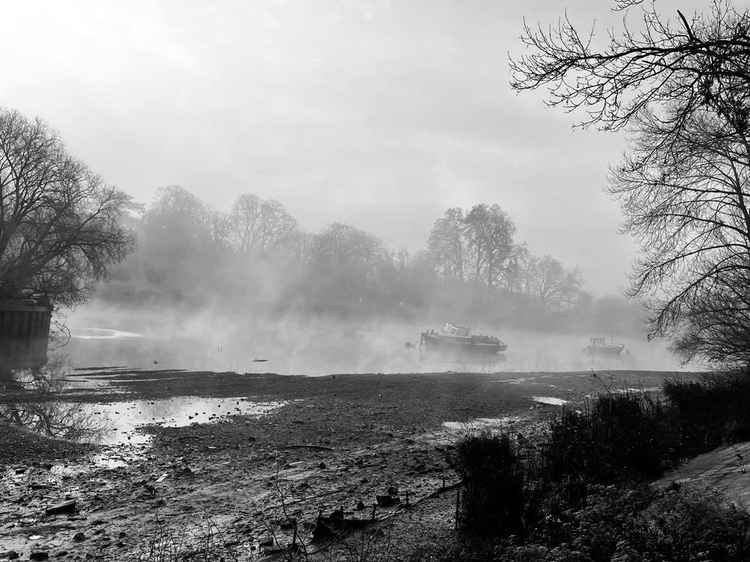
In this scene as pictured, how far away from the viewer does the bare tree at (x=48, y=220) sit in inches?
1312

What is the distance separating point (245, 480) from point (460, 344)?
1570 inches

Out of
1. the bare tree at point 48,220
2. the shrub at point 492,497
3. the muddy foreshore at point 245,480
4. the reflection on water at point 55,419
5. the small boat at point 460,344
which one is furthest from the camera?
the small boat at point 460,344

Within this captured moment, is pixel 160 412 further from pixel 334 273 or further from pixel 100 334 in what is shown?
pixel 334 273

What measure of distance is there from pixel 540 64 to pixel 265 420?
9.94 meters

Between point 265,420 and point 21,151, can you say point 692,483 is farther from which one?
point 21,151

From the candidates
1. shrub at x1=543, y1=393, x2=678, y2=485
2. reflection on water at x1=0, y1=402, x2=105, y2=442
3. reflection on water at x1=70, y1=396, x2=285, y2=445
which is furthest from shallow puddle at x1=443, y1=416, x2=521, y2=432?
reflection on water at x1=0, y1=402, x2=105, y2=442

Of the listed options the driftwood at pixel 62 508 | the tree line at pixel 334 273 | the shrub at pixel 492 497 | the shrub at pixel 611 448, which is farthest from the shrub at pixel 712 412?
the tree line at pixel 334 273

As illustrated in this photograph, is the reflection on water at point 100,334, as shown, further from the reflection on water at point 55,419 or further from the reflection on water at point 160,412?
the reflection on water at point 55,419

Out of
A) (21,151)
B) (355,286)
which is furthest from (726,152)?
(355,286)

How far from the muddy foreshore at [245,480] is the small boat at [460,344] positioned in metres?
29.6

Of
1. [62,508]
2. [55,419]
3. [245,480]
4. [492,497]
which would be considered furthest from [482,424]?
[55,419]

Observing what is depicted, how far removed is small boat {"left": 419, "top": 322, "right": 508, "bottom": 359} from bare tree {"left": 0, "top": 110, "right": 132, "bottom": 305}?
2631 centimetres

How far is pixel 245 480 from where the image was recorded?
8.18 metres

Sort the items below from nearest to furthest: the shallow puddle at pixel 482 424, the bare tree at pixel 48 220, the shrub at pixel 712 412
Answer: the shrub at pixel 712 412, the shallow puddle at pixel 482 424, the bare tree at pixel 48 220
